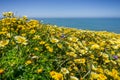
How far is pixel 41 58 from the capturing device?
16.8 feet

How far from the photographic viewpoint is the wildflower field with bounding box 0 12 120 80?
4.57m

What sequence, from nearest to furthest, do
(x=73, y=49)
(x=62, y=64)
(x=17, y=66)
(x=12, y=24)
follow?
(x=17, y=66) → (x=62, y=64) → (x=73, y=49) → (x=12, y=24)

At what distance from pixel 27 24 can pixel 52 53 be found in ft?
5.53

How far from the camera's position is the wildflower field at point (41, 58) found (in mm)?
4566

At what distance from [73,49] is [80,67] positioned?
588mm

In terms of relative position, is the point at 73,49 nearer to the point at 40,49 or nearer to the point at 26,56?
the point at 40,49

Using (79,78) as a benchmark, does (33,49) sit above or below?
above

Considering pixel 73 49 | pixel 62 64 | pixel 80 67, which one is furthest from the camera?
pixel 73 49

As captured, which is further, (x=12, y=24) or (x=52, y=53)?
(x=12, y=24)

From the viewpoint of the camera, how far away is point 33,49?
5484 millimetres

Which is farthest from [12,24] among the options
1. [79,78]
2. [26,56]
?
[79,78]

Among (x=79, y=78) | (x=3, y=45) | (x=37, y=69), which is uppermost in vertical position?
(x=3, y=45)

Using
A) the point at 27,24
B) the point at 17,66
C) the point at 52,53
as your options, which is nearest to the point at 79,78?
the point at 52,53

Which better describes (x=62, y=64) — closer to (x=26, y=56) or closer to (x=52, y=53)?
(x=52, y=53)
